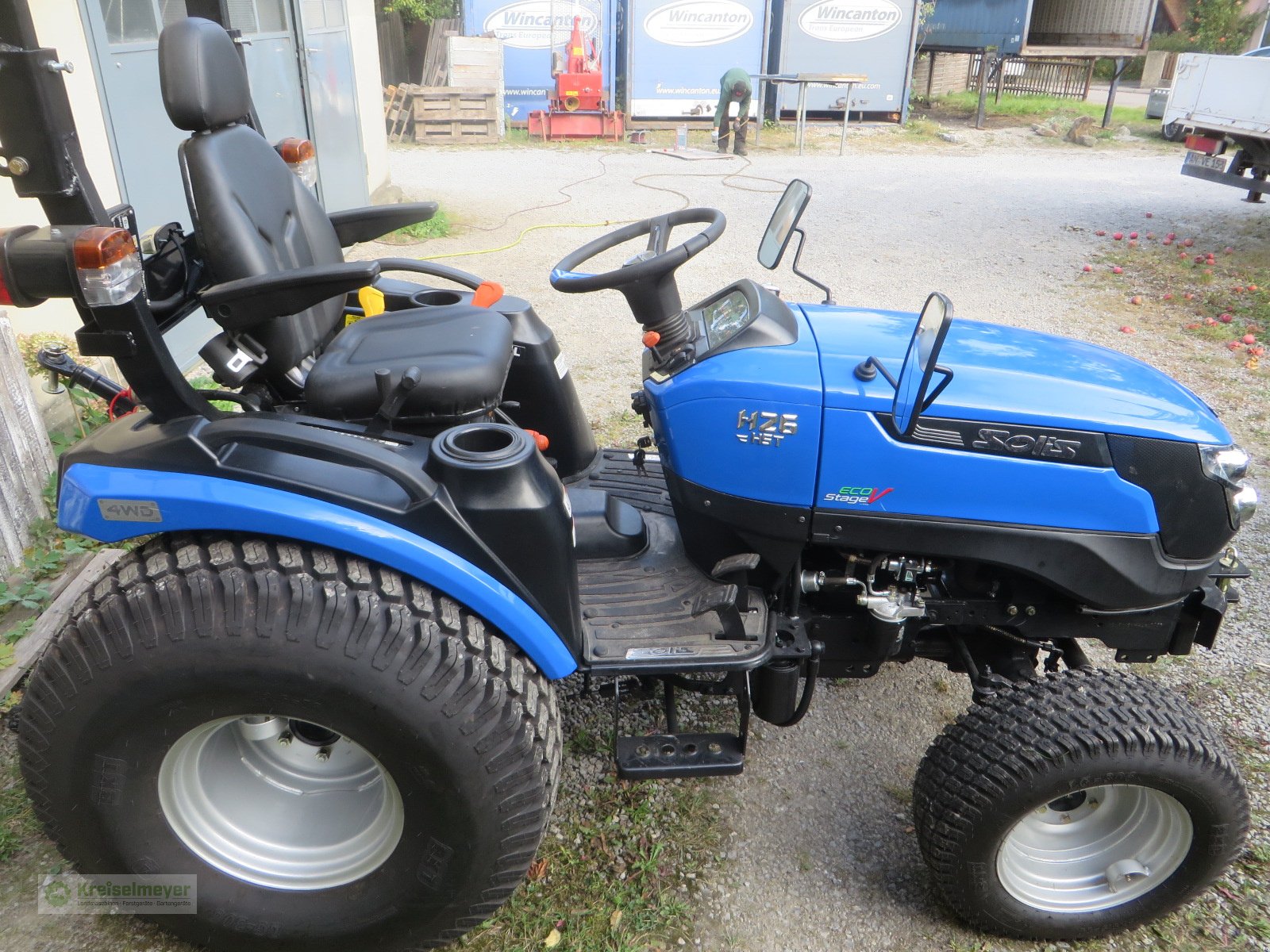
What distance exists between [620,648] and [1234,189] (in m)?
10.8

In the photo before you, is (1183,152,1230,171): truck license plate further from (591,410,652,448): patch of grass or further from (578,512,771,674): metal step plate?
(578,512,771,674): metal step plate

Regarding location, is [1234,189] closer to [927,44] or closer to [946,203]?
[946,203]

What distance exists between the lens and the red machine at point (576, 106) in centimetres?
1279

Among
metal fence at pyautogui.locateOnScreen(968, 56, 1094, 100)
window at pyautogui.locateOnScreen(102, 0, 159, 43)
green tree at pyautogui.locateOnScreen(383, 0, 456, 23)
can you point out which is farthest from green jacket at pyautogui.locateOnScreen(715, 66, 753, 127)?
window at pyautogui.locateOnScreen(102, 0, 159, 43)

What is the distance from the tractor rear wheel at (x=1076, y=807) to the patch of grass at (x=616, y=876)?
57cm

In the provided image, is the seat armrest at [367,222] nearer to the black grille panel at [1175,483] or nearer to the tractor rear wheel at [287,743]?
the tractor rear wheel at [287,743]

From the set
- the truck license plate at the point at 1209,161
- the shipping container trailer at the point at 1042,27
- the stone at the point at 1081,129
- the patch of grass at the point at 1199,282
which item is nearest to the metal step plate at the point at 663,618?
the patch of grass at the point at 1199,282

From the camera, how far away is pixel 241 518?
1.60 m

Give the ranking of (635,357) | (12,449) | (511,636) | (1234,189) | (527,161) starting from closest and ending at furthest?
(511,636), (12,449), (635,357), (1234,189), (527,161)

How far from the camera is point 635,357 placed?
→ 201 inches

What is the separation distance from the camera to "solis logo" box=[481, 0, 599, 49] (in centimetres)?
1305

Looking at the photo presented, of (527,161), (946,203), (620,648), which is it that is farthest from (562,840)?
(527,161)

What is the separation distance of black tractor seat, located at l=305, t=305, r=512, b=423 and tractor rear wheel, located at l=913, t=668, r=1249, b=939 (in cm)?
127

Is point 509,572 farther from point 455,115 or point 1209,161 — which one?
point 455,115
